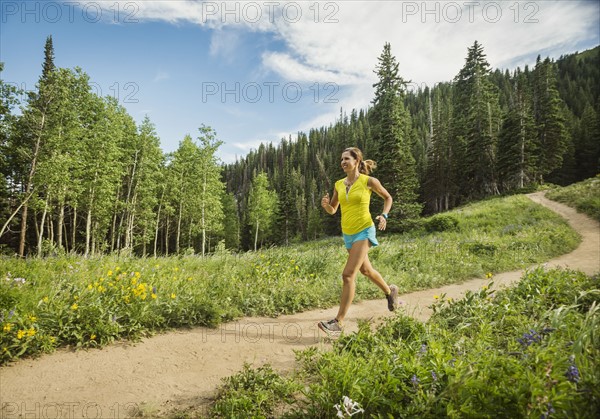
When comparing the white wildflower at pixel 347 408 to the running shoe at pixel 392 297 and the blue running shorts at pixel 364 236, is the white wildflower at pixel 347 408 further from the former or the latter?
the running shoe at pixel 392 297

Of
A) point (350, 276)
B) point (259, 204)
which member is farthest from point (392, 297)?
point (259, 204)

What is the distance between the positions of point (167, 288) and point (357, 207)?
11.4ft

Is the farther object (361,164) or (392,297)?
(392,297)

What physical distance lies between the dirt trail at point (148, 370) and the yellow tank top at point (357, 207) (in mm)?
1632

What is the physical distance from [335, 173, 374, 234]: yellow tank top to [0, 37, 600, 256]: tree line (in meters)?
4.91

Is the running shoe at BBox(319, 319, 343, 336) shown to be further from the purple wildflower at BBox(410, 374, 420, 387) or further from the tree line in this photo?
the tree line

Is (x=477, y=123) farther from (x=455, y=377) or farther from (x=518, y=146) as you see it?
(x=455, y=377)

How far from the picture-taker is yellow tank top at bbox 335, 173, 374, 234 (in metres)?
4.54

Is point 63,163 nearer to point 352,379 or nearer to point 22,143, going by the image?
point 22,143

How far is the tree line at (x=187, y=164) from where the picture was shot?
21.5m

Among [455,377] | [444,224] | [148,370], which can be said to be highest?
[444,224]

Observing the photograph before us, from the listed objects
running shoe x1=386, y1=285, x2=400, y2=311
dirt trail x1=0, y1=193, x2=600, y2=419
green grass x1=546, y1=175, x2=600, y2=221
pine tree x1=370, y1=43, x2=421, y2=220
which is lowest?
dirt trail x1=0, y1=193, x2=600, y2=419

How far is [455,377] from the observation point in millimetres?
2123

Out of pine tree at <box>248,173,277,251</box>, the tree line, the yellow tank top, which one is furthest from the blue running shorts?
pine tree at <box>248,173,277,251</box>
